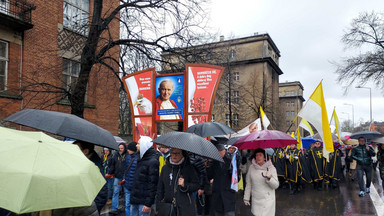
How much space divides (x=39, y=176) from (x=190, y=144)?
2.45m

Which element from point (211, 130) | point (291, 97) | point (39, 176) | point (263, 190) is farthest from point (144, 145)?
point (291, 97)

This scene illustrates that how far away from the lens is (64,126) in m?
3.69

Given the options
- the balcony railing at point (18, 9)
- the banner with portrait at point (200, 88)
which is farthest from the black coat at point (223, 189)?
the balcony railing at point (18, 9)

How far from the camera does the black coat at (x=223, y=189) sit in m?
5.59

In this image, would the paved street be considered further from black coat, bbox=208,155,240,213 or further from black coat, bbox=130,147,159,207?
black coat, bbox=130,147,159,207

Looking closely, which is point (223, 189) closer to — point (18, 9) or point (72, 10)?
point (18, 9)

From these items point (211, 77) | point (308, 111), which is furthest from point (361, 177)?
point (211, 77)

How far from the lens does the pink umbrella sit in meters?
5.28

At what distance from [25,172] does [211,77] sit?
7408mm

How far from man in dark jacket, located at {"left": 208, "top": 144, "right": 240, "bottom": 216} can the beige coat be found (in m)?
0.44

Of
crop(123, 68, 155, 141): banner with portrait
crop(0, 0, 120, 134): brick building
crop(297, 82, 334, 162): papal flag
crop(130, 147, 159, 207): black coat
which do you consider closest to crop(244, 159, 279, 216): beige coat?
crop(130, 147, 159, 207): black coat

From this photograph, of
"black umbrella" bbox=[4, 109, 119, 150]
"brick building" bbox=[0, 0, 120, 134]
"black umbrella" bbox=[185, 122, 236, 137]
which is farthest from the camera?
"brick building" bbox=[0, 0, 120, 134]

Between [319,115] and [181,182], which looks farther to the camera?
[319,115]

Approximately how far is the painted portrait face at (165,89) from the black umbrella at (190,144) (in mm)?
4965
